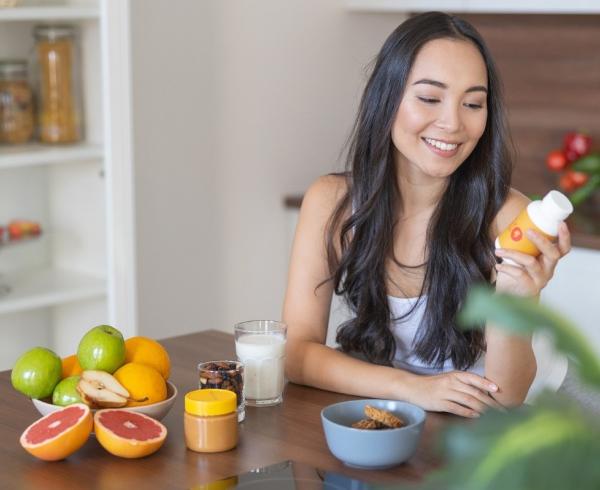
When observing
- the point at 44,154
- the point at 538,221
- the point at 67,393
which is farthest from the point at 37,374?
the point at 44,154

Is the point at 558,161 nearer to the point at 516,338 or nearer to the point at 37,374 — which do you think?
the point at 516,338

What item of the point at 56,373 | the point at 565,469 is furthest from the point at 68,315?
the point at 565,469

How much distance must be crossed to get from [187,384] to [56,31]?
139 centimetres

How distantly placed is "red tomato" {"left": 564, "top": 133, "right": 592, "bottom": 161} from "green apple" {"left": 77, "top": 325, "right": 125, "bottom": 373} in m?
2.07

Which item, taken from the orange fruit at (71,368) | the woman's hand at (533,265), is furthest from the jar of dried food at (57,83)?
the woman's hand at (533,265)

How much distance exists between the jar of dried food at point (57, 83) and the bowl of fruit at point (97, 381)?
143cm

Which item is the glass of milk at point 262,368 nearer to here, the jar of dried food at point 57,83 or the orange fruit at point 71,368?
the orange fruit at point 71,368

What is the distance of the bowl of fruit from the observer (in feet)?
4.49

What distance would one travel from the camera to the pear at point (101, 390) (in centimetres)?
136

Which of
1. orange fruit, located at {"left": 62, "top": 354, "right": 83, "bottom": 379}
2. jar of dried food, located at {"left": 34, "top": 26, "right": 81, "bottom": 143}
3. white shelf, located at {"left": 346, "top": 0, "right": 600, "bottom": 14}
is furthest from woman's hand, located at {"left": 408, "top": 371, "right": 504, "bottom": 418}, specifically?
white shelf, located at {"left": 346, "top": 0, "right": 600, "bottom": 14}

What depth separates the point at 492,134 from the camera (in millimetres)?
1920

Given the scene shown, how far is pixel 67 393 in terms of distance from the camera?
137cm

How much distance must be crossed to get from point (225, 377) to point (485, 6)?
6.53ft

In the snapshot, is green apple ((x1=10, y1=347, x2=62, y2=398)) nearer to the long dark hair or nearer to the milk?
the milk
